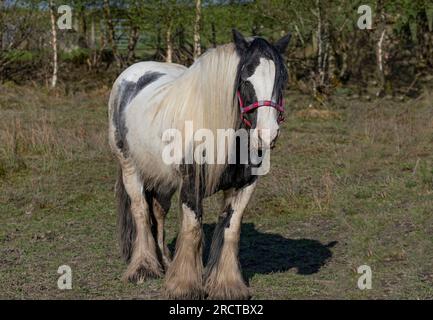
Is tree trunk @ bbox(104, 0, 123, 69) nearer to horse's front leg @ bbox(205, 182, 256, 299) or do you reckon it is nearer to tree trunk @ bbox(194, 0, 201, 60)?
tree trunk @ bbox(194, 0, 201, 60)

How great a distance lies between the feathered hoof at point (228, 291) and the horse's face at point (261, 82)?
3.87 ft

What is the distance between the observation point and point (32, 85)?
1906 cm

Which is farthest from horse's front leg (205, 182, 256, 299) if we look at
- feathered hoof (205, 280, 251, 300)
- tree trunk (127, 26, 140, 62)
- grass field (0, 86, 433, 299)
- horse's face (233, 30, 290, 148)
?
tree trunk (127, 26, 140, 62)

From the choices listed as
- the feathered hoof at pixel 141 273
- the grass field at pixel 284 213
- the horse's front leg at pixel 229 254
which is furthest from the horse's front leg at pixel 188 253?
the feathered hoof at pixel 141 273

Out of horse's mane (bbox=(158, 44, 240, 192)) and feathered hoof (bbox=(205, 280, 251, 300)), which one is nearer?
horse's mane (bbox=(158, 44, 240, 192))

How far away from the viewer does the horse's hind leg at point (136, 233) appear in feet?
20.0

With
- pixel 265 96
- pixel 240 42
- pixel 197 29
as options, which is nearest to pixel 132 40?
pixel 197 29

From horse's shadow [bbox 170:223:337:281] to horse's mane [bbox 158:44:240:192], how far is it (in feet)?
4.60

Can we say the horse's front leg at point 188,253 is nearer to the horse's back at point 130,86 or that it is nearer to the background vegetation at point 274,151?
the background vegetation at point 274,151

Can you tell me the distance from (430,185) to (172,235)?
347 cm

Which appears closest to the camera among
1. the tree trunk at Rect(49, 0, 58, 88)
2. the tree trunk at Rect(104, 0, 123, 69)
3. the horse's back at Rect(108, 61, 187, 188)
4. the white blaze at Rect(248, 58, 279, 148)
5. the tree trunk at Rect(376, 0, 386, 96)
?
the white blaze at Rect(248, 58, 279, 148)

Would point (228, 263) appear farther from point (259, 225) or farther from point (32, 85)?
point (32, 85)

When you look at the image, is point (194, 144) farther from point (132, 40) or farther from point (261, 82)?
point (132, 40)

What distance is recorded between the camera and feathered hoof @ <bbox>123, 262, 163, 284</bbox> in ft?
19.7
